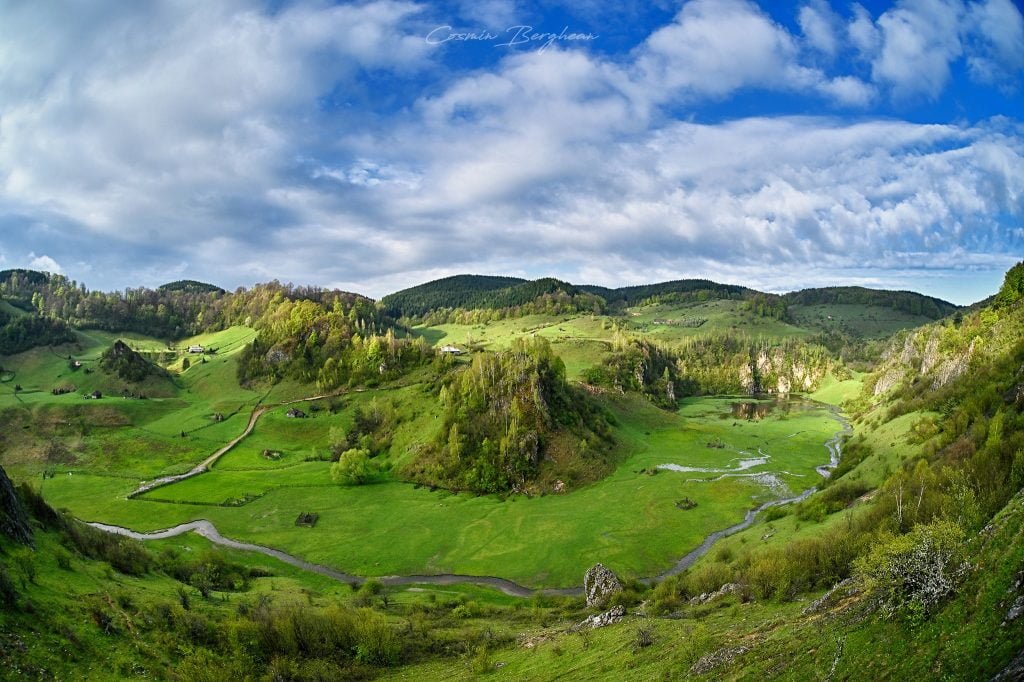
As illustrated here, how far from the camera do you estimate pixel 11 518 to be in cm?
3581

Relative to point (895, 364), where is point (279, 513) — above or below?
below

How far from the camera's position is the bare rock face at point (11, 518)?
3522cm

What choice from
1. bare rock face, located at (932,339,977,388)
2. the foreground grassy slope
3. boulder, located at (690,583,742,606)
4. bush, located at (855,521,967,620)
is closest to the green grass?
bare rock face, located at (932,339,977,388)

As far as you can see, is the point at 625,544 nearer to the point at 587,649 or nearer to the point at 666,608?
the point at 666,608

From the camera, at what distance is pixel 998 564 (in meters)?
17.1

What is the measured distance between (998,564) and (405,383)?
17792 centimetres

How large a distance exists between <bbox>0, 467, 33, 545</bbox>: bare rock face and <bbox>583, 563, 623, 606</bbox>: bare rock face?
4778cm

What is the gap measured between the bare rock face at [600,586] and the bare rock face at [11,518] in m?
47.8

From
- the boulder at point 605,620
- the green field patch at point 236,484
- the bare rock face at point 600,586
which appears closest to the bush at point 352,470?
the green field patch at point 236,484

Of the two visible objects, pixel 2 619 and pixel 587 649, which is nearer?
pixel 2 619

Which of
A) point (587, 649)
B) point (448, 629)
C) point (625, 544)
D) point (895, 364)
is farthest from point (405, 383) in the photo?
point (895, 364)

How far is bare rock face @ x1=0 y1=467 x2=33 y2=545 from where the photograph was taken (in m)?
35.2

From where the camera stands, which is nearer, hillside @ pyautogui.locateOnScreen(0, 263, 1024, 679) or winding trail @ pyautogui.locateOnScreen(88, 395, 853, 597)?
hillside @ pyautogui.locateOnScreen(0, 263, 1024, 679)

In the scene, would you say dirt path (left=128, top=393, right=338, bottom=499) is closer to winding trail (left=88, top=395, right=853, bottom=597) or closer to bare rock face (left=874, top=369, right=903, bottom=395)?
winding trail (left=88, top=395, right=853, bottom=597)
